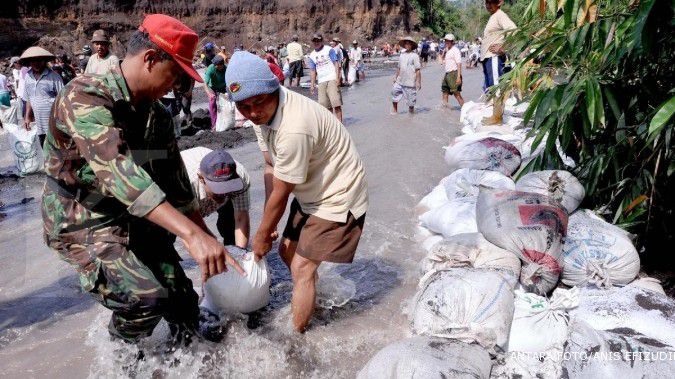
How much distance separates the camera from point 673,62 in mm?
3006

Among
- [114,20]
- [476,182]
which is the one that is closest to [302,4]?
[114,20]

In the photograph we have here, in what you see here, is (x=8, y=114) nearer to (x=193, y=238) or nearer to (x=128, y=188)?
(x=128, y=188)

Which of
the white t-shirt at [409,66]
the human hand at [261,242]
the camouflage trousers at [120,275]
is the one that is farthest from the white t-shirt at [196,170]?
the white t-shirt at [409,66]

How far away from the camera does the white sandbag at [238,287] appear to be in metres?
2.63

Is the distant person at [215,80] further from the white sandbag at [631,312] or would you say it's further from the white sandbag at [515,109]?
the white sandbag at [631,312]

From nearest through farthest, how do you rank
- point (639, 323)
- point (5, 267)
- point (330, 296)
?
point (639, 323), point (330, 296), point (5, 267)

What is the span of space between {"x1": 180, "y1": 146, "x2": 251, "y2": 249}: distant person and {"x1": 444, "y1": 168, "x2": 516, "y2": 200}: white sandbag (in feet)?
5.26

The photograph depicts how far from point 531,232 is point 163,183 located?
5.80 ft

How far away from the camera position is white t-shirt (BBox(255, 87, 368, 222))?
2.21m

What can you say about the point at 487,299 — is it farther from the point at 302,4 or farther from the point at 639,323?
the point at 302,4

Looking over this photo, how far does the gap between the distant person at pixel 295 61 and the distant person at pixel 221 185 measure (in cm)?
1108

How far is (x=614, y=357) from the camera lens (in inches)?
78.4

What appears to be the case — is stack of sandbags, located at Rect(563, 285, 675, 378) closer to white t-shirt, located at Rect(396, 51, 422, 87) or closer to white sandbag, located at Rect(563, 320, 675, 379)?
white sandbag, located at Rect(563, 320, 675, 379)

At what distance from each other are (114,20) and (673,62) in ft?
104
